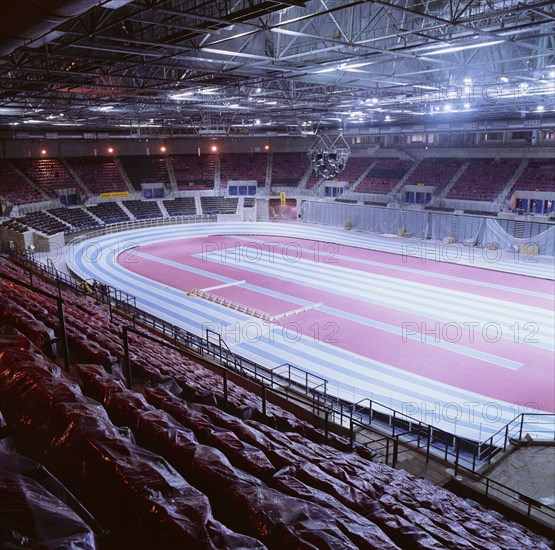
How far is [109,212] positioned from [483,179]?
103ft

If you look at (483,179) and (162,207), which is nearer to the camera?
(483,179)

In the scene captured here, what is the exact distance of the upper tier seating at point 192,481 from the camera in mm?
3149

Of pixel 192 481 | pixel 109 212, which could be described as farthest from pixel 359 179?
pixel 192 481

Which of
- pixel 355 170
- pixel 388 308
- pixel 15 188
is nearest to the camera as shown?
pixel 388 308

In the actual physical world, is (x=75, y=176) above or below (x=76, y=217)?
above

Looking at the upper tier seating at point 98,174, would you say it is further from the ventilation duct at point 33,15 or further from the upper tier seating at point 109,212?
the ventilation duct at point 33,15

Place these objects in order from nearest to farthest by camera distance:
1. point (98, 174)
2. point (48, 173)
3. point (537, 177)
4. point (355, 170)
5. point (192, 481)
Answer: point (192, 481) → point (537, 177) → point (48, 173) → point (98, 174) → point (355, 170)

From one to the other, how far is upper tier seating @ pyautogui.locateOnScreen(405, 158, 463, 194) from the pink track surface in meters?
10.1

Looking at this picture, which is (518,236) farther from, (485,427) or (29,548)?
(29,548)

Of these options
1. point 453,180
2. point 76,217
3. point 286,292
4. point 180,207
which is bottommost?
point 286,292

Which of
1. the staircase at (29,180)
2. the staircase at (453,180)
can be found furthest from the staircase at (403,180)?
the staircase at (29,180)

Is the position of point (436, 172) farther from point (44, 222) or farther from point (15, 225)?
point (15, 225)

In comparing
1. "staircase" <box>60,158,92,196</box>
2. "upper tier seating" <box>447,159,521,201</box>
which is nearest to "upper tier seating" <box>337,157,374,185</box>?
"upper tier seating" <box>447,159,521,201</box>

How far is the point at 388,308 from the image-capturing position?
75.6 feet
